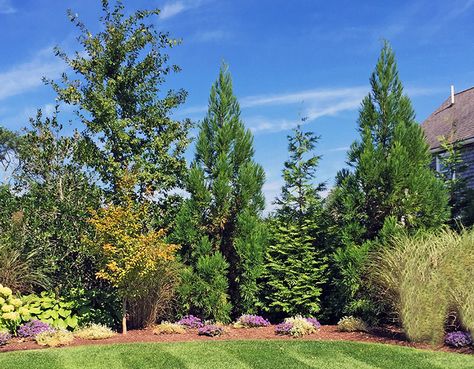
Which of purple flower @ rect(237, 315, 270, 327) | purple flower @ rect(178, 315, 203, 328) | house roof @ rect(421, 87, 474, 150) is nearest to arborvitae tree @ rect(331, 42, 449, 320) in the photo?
purple flower @ rect(237, 315, 270, 327)

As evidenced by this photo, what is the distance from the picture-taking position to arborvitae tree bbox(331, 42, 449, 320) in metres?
9.55

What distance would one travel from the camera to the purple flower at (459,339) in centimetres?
734

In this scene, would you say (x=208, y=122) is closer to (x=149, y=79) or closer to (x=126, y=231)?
(x=149, y=79)

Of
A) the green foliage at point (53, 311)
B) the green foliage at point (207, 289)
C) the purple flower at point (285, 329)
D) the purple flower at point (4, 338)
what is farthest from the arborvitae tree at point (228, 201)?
the purple flower at point (4, 338)

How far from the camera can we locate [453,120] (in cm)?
1975

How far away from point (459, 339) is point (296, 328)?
8.21ft

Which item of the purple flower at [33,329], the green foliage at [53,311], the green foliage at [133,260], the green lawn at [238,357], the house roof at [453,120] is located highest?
the house roof at [453,120]

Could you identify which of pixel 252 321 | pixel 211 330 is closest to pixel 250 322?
pixel 252 321

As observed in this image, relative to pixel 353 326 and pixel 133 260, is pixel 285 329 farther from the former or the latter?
pixel 133 260

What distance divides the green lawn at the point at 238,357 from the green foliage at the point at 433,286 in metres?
0.51

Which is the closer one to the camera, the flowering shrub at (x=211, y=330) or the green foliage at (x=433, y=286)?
the green foliage at (x=433, y=286)

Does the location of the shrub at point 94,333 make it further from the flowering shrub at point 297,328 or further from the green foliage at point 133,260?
the flowering shrub at point 297,328

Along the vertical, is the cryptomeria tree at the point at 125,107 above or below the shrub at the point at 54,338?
above

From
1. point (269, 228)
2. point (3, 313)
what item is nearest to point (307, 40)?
point (269, 228)
